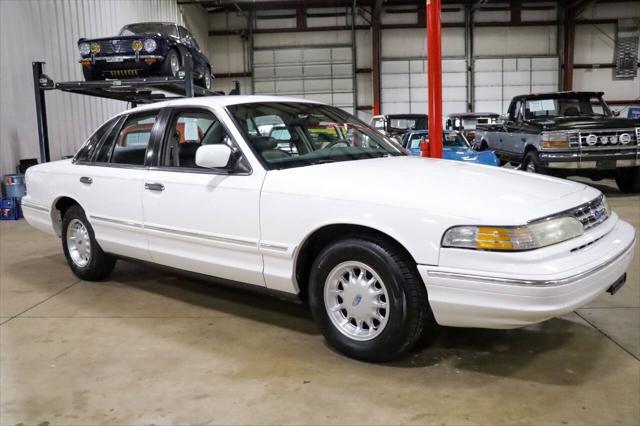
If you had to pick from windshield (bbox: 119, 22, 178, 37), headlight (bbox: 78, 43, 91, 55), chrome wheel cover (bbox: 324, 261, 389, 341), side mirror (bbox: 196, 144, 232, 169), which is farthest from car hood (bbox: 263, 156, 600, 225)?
windshield (bbox: 119, 22, 178, 37)

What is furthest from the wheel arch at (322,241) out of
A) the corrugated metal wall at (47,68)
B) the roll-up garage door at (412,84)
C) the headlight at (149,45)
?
the roll-up garage door at (412,84)

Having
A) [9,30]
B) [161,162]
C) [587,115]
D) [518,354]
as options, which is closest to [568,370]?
[518,354]

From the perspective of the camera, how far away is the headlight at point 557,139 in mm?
8727

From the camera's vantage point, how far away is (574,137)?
8695 millimetres

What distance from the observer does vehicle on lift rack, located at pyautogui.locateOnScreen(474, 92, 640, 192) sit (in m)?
8.76

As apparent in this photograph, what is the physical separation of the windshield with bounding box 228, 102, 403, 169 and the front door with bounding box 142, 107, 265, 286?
159mm

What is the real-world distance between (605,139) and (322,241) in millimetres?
7379

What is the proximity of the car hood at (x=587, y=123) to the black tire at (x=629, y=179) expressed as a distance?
1021mm

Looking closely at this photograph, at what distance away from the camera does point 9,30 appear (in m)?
9.91

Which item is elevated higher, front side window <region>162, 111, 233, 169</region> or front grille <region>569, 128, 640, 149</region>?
front side window <region>162, 111, 233, 169</region>

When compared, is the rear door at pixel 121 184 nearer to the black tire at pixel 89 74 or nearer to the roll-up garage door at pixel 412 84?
the black tire at pixel 89 74

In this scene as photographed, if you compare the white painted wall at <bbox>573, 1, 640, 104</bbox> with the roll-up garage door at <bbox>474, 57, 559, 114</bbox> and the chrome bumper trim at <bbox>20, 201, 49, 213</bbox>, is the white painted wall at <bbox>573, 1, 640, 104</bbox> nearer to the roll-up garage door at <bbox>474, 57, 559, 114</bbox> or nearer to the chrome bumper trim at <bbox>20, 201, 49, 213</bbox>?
the roll-up garage door at <bbox>474, 57, 559, 114</bbox>

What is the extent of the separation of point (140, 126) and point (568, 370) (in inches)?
131

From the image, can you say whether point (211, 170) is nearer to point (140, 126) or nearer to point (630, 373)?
point (140, 126)
